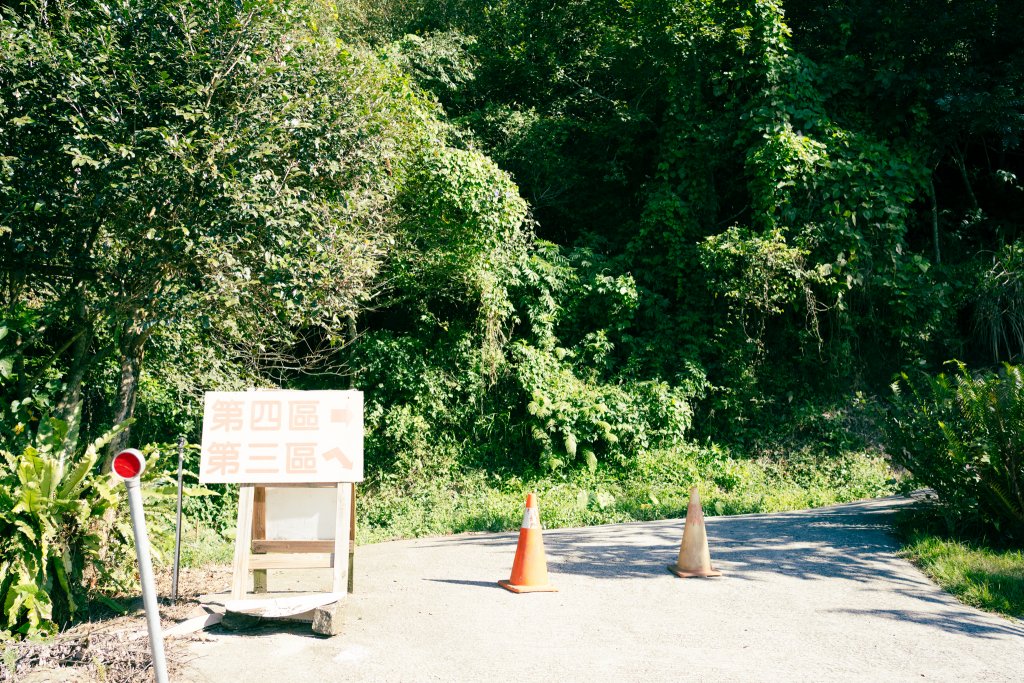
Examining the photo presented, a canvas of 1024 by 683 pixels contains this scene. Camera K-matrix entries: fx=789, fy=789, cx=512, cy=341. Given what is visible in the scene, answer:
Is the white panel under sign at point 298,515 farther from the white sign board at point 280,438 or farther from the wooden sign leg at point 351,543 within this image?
the white sign board at point 280,438

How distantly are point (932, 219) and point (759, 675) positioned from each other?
46.3 ft

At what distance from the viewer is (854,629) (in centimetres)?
615

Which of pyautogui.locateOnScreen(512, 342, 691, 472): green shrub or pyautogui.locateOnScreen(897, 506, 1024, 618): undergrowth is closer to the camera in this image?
pyautogui.locateOnScreen(897, 506, 1024, 618): undergrowth

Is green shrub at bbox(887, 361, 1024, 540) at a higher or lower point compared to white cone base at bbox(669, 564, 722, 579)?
higher

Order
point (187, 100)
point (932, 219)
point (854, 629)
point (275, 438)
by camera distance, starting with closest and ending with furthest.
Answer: point (854, 629), point (275, 438), point (187, 100), point (932, 219)

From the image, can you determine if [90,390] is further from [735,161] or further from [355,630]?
[735,161]

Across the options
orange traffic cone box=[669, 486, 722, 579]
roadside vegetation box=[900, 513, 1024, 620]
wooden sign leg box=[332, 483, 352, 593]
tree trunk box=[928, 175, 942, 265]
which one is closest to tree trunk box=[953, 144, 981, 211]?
tree trunk box=[928, 175, 942, 265]

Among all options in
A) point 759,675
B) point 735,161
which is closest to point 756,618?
point 759,675

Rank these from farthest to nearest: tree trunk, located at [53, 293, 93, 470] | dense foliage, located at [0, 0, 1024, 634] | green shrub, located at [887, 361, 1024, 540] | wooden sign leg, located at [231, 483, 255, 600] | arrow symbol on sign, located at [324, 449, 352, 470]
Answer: dense foliage, located at [0, 0, 1024, 634] → tree trunk, located at [53, 293, 93, 470] → green shrub, located at [887, 361, 1024, 540] → arrow symbol on sign, located at [324, 449, 352, 470] → wooden sign leg, located at [231, 483, 255, 600]

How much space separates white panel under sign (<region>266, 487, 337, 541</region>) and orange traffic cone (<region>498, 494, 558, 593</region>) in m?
1.72

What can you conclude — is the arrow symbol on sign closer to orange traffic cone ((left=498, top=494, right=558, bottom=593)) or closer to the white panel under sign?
the white panel under sign

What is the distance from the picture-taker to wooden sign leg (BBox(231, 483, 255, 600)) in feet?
20.6

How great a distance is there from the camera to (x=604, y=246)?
17.7 meters

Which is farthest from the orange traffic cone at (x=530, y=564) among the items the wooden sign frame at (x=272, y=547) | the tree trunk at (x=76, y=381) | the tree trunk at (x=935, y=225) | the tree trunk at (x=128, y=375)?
the tree trunk at (x=935, y=225)
